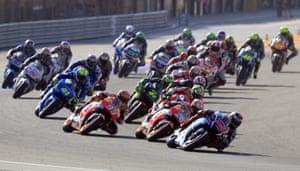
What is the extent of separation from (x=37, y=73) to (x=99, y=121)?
7.04 meters

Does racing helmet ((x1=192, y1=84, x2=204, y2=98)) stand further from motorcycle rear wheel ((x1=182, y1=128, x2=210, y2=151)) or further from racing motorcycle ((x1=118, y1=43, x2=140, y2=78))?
racing motorcycle ((x1=118, y1=43, x2=140, y2=78))

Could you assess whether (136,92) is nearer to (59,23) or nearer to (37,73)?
(37,73)

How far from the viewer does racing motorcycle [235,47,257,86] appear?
3042 cm

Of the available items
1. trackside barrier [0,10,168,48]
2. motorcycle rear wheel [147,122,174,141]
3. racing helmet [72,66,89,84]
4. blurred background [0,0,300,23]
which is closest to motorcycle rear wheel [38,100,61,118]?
racing helmet [72,66,89,84]

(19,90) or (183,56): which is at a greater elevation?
(183,56)

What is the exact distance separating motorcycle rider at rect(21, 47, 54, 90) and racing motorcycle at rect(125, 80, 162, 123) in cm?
452

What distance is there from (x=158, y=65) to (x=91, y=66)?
222 inches

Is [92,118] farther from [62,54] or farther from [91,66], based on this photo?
[62,54]

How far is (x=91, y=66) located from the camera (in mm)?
23438

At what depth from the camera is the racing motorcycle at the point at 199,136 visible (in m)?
18.1

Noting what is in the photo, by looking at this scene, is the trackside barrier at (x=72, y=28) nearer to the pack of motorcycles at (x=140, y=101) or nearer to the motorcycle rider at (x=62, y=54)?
the motorcycle rider at (x=62, y=54)

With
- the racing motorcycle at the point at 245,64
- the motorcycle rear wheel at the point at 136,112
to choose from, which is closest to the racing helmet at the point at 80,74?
the motorcycle rear wheel at the point at 136,112

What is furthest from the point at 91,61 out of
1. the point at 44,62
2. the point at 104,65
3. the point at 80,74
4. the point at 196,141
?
the point at 196,141

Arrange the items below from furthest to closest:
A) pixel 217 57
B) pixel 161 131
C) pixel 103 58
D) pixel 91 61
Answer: pixel 217 57 < pixel 103 58 < pixel 91 61 < pixel 161 131
